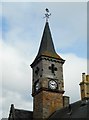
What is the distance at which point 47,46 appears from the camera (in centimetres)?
5662

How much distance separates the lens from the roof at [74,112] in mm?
41894

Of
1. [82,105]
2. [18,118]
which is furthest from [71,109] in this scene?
[18,118]

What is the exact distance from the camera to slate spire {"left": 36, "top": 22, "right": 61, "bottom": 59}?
5475cm

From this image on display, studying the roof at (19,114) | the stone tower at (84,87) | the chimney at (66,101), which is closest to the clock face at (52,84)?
the chimney at (66,101)

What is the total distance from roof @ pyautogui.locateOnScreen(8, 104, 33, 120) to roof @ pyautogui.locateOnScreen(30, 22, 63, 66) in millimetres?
8022

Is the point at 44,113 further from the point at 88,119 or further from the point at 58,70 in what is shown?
the point at 88,119

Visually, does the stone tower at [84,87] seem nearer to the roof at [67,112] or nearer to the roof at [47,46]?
the roof at [67,112]

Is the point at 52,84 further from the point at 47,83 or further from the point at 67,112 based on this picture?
the point at 67,112

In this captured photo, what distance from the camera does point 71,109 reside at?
152ft

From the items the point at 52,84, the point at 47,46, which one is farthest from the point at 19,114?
the point at 47,46

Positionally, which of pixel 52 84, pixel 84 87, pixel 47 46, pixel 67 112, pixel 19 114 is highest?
pixel 47 46

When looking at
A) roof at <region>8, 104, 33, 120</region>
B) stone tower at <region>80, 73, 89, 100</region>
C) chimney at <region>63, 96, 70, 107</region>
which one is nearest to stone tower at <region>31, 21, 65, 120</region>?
chimney at <region>63, 96, 70, 107</region>

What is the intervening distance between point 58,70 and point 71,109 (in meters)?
9.03

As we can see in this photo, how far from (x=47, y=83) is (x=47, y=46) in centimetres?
682
